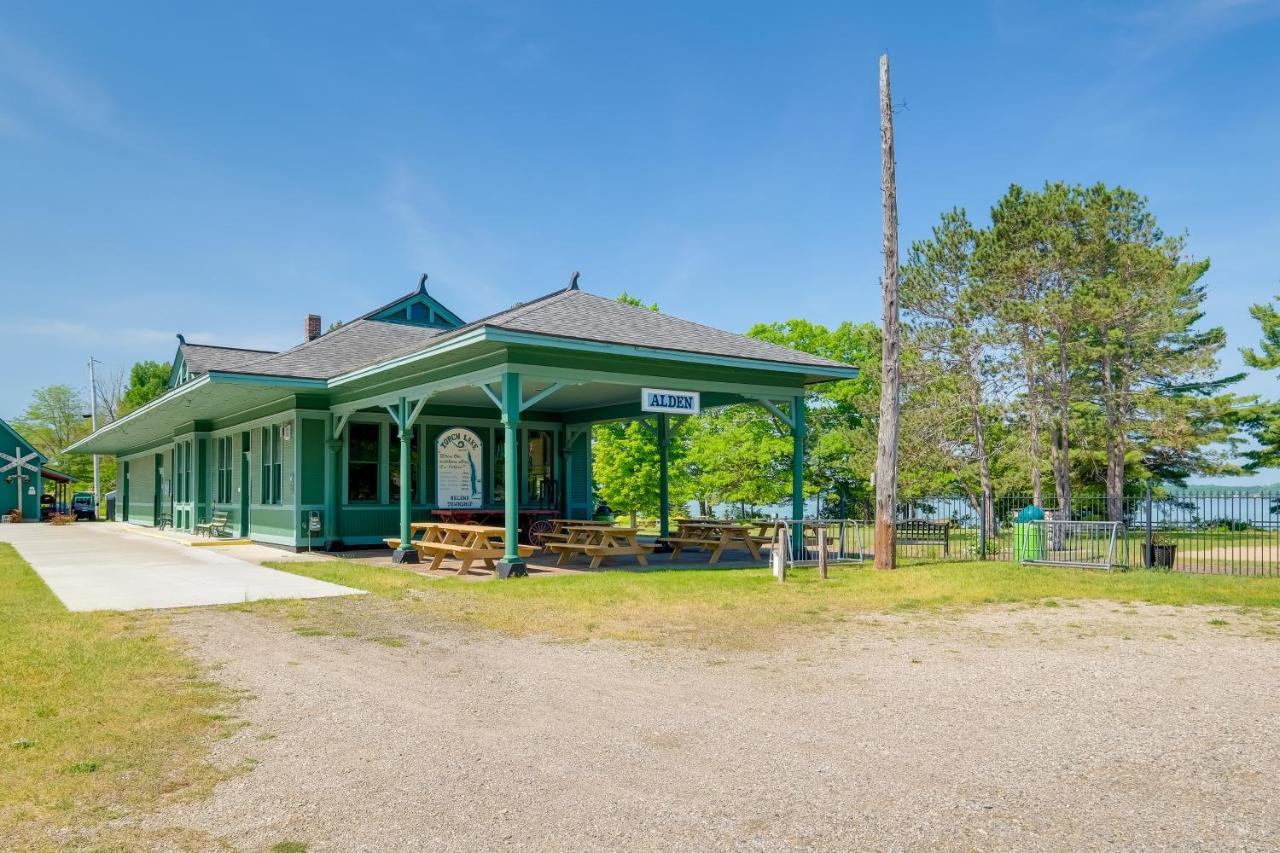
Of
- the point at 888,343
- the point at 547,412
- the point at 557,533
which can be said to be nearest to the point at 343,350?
the point at 547,412

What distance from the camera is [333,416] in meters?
19.3

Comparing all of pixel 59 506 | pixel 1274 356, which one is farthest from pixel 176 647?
pixel 59 506

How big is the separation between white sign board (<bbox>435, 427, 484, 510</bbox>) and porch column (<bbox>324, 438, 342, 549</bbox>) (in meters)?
2.04

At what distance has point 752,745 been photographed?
17.0 feet

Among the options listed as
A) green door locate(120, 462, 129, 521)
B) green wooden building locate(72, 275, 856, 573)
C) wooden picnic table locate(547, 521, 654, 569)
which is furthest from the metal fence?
green door locate(120, 462, 129, 521)

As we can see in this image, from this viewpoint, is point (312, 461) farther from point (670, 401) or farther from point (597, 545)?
point (670, 401)

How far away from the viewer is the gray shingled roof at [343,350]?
59.1 ft

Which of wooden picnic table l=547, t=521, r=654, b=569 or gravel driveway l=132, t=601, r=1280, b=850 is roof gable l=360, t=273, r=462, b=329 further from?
gravel driveway l=132, t=601, r=1280, b=850

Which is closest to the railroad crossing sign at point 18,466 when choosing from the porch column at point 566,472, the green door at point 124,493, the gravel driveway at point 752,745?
the green door at point 124,493

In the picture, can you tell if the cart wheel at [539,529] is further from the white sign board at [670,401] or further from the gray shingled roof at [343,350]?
the gray shingled roof at [343,350]

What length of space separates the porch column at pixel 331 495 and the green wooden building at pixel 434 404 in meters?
0.03

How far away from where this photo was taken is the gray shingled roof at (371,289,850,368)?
557 inches

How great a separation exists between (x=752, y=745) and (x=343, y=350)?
16.7 m

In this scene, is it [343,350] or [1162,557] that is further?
[343,350]
